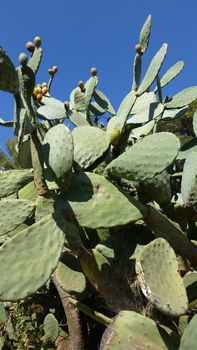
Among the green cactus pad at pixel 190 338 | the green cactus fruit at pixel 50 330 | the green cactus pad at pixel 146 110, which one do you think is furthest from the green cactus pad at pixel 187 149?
the green cactus fruit at pixel 50 330

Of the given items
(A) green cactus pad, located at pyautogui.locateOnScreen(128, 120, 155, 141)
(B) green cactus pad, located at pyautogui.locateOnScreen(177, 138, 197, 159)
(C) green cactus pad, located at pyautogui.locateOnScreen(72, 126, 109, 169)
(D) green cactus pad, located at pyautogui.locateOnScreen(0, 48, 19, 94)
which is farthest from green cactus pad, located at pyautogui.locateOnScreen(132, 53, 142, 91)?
(D) green cactus pad, located at pyautogui.locateOnScreen(0, 48, 19, 94)

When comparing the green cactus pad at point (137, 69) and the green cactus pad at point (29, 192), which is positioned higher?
the green cactus pad at point (137, 69)

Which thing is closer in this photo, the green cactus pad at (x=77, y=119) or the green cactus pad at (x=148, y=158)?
the green cactus pad at (x=148, y=158)

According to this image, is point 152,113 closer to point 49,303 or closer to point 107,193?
point 107,193

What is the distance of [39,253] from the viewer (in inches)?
46.6

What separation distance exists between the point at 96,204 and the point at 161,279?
0.25m

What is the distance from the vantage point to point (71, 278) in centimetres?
155

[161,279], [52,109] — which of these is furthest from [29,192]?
[52,109]

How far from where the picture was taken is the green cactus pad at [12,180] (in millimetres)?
1314

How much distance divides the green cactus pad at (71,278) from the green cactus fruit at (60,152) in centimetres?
47

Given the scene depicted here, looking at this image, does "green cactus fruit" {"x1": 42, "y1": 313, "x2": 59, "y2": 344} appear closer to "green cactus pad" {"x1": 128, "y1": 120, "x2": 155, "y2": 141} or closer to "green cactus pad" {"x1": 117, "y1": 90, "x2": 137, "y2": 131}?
"green cactus pad" {"x1": 128, "y1": 120, "x2": 155, "y2": 141}

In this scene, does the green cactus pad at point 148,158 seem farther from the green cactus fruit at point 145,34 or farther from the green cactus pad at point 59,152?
the green cactus fruit at point 145,34

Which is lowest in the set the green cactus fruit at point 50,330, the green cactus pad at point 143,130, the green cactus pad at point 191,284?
the green cactus fruit at point 50,330

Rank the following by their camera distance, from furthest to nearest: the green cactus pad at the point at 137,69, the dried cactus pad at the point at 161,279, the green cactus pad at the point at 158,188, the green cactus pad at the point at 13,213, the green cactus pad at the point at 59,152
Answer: the green cactus pad at the point at 137,69
the green cactus pad at the point at 158,188
the green cactus pad at the point at 13,213
the green cactus pad at the point at 59,152
the dried cactus pad at the point at 161,279
